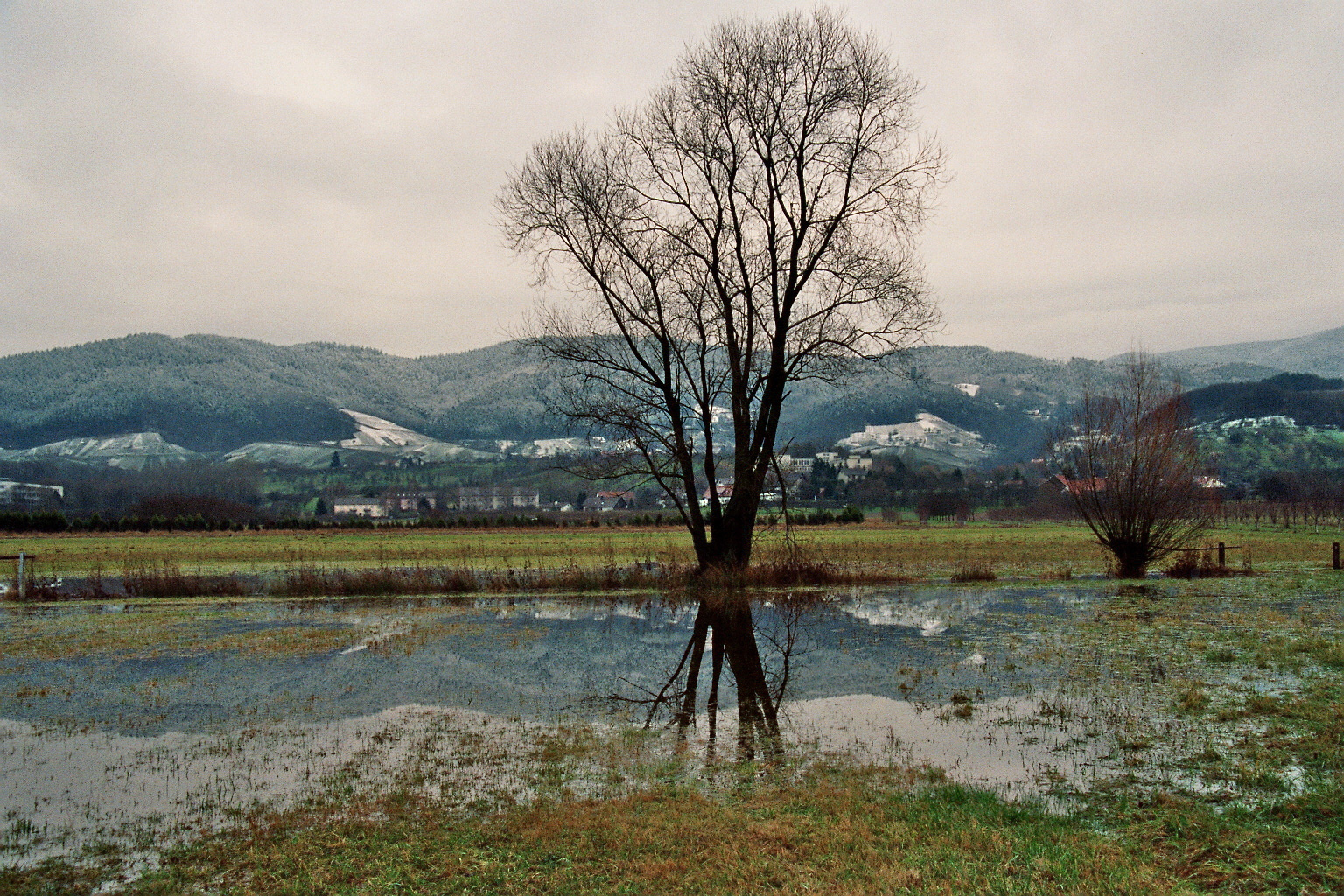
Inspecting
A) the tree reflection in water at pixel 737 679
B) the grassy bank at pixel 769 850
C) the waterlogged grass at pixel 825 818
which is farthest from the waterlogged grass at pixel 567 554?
the grassy bank at pixel 769 850

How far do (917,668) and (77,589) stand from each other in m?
29.0

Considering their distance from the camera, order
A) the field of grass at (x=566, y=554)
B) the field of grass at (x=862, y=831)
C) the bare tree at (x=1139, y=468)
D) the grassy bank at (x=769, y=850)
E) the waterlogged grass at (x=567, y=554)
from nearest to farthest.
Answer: the grassy bank at (x=769, y=850)
the field of grass at (x=862, y=831)
the bare tree at (x=1139, y=468)
the waterlogged grass at (x=567, y=554)
the field of grass at (x=566, y=554)

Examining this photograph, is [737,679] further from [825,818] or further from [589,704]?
[825,818]

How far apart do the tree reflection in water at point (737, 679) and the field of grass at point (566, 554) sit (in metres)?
10.4

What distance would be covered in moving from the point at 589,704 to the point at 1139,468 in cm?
2347

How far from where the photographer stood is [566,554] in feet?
159

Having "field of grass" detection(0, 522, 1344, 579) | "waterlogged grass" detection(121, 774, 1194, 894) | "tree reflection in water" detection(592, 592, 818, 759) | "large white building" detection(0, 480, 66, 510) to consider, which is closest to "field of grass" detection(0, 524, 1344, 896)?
"waterlogged grass" detection(121, 774, 1194, 894)

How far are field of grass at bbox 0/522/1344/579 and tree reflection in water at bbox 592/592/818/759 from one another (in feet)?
34.0

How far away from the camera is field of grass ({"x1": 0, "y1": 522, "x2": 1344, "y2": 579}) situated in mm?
37438

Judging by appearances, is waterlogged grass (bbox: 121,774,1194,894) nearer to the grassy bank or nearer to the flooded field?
the grassy bank

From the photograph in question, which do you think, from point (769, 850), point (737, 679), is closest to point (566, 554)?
point (737, 679)

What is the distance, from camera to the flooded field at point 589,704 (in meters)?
8.75

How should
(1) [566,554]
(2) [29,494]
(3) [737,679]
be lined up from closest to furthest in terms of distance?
(3) [737,679], (1) [566,554], (2) [29,494]

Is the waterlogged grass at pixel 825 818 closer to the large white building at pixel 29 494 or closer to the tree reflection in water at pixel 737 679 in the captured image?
the tree reflection in water at pixel 737 679
